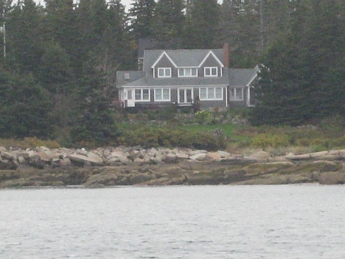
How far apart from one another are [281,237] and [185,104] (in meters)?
52.1

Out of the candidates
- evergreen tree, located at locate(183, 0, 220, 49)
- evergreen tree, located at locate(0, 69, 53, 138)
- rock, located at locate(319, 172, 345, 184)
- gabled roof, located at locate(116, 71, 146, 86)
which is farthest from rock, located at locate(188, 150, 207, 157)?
evergreen tree, located at locate(183, 0, 220, 49)

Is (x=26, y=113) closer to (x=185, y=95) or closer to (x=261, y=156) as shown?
(x=261, y=156)

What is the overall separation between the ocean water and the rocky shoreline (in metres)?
0.68

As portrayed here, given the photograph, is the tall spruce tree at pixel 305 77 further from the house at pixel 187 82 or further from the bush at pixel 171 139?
the bush at pixel 171 139

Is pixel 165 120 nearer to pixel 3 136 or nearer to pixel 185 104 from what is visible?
pixel 185 104

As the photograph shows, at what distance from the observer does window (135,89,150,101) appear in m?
84.4

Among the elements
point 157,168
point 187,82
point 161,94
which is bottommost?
point 157,168

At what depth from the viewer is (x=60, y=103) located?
2891 inches

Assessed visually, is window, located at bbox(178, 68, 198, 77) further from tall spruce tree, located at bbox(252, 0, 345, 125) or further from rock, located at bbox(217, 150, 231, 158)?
rock, located at bbox(217, 150, 231, 158)

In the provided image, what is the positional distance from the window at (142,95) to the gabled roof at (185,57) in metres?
3.01

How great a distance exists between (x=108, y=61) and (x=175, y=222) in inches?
2343

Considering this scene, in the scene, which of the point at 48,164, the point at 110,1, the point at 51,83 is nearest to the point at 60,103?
the point at 51,83

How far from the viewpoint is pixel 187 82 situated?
85.0 metres

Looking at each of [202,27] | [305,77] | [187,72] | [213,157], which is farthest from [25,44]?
[213,157]
